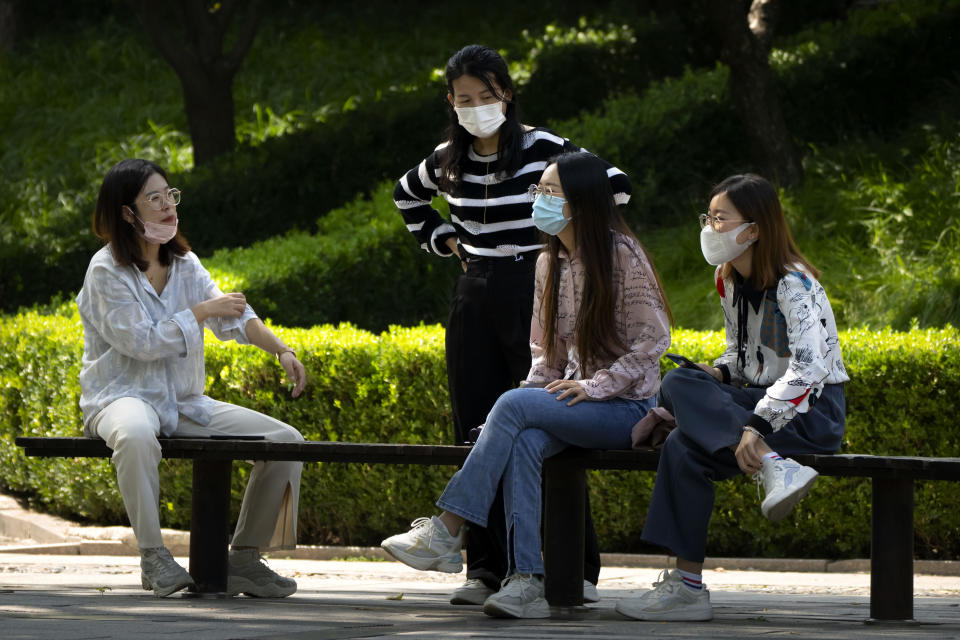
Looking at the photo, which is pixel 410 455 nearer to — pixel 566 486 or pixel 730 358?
pixel 566 486

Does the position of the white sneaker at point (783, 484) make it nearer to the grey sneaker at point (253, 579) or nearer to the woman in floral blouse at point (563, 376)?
the woman in floral blouse at point (563, 376)

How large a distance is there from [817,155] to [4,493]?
7651 mm

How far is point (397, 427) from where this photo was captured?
8055 mm

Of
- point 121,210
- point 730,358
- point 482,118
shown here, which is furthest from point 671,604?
point 121,210

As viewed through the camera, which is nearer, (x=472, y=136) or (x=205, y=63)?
(x=472, y=136)

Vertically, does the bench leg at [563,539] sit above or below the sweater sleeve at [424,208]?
below

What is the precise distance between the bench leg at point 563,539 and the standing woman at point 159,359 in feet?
3.75

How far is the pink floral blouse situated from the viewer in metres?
4.67

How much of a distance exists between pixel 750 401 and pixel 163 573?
2205 millimetres

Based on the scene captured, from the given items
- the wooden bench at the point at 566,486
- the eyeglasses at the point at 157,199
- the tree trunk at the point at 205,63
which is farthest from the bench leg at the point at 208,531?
the tree trunk at the point at 205,63

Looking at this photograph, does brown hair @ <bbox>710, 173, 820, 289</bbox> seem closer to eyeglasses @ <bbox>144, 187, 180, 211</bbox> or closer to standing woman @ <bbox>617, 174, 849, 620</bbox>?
standing woman @ <bbox>617, 174, 849, 620</bbox>

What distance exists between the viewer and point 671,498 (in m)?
4.46

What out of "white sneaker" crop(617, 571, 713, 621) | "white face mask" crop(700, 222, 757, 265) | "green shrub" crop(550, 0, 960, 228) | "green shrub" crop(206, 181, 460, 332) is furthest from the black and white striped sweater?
"green shrub" crop(550, 0, 960, 228)

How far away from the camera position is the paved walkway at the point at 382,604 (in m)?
4.00
